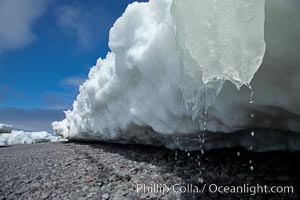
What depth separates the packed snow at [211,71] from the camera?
5.46 feet

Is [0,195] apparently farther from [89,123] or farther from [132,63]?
[89,123]

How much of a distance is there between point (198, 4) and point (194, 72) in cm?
53

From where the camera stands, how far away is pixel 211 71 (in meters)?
1.84

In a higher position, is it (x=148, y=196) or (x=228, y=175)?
(x=228, y=175)

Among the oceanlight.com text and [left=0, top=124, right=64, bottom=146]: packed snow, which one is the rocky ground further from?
[left=0, top=124, right=64, bottom=146]: packed snow

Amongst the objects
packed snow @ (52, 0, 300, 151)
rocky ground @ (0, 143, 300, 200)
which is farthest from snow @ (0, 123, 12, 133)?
packed snow @ (52, 0, 300, 151)

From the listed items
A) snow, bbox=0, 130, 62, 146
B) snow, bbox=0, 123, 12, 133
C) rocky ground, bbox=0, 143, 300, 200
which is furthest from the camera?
snow, bbox=0, 123, 12, 133

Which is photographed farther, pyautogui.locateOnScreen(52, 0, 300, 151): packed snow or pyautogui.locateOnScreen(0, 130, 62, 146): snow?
pyautogui.locateOnScreen(0, 130, 62, 146): snow

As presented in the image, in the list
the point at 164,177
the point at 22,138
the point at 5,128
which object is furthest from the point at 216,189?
the point at 5,128

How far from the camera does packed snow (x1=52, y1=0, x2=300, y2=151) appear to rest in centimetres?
166

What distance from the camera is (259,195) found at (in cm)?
284

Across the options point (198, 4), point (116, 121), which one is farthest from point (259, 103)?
point (116, 121)

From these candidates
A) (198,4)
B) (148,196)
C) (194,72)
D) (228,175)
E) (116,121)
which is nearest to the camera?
(198,4)

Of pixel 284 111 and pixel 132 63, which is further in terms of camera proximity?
pixel 132 63
